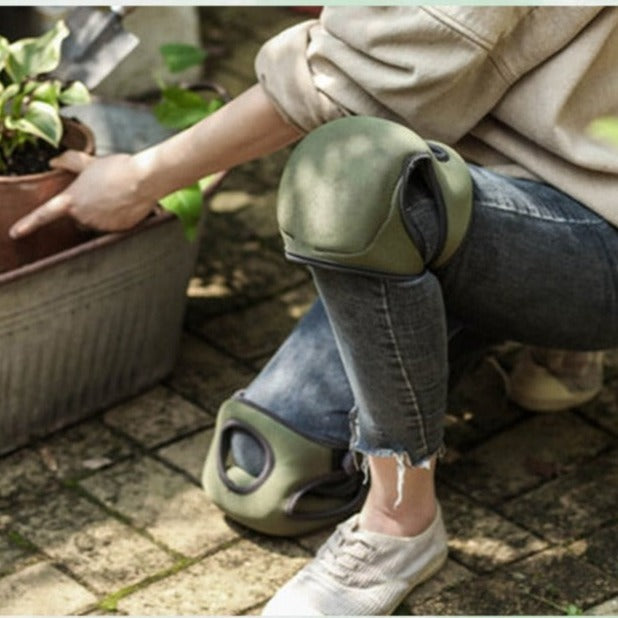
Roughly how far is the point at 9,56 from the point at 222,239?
1.03 m

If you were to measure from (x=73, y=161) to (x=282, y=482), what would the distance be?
0.67 meters

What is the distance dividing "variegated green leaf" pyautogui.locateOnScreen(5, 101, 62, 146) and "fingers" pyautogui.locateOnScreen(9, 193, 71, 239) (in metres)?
0.10

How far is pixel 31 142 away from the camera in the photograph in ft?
10.5

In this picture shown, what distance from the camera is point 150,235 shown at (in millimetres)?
3229

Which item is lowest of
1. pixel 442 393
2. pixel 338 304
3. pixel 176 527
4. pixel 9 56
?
pixel 176 527

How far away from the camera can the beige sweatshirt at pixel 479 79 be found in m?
2.70

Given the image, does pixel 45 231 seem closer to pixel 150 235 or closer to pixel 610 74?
pixel 150 235

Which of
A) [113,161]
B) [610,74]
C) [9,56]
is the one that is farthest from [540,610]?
[9,56]

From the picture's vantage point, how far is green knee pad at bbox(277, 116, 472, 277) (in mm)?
2582

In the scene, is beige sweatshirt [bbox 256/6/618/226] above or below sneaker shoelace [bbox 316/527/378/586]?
above

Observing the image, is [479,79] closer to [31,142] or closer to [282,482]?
[282,482]

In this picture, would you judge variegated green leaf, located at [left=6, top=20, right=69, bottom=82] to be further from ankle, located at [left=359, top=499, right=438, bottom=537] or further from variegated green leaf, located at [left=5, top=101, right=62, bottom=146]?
ankle, located at [left=359, top=499, right=438, bottom=537]

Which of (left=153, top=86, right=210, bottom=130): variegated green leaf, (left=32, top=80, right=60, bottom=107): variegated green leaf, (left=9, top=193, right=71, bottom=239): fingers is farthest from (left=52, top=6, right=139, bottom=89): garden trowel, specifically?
(left=9, top=193, right=71, bottom=239): fingers

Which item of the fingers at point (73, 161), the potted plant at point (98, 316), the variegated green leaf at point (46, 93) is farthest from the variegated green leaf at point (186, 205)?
the variegated green leaf at point (46, 93)
